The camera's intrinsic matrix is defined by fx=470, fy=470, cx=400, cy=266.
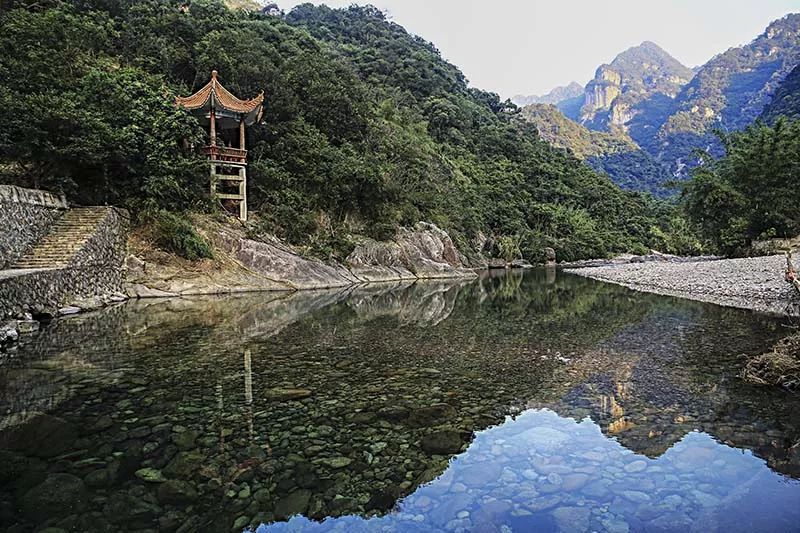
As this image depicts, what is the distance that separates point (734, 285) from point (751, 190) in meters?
19.2

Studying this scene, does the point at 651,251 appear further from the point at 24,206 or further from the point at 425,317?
the point at 24,206

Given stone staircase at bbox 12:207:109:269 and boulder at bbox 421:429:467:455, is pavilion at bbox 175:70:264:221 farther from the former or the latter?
boulder at bbox 421:429:467:455

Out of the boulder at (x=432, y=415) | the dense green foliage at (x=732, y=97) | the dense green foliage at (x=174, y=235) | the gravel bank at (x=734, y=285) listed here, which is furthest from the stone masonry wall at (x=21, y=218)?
the dense green foliage at (x=732, y=97)

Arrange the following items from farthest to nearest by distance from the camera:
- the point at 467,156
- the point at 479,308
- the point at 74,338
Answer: the point at 467,156 → the point at 479,308 → the point at 74,338

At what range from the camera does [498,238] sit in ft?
171

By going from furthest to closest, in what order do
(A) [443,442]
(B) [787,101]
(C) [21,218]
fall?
(B) [787,101] → (C) [21,218] → (A) [443,442]

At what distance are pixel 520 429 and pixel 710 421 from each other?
231 cm

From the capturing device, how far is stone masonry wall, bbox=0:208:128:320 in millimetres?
11641

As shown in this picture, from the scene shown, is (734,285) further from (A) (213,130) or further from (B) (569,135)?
(B) (569,135)

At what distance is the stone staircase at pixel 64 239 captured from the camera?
14530 mm

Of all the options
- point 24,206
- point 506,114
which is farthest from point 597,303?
point 506,114

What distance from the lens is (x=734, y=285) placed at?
19.0 meters

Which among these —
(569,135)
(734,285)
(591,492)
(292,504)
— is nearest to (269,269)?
(292,504)

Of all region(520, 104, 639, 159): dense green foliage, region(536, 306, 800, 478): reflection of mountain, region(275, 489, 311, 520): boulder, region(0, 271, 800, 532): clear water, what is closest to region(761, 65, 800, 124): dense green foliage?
region(520, 104, 639, 159): dense green foliage
